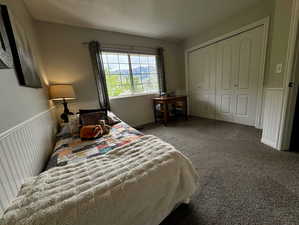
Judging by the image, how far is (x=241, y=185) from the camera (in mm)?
1304

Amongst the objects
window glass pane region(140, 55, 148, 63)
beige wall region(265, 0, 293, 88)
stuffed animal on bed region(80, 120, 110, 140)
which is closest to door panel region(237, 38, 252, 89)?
beige wall region(265, 0, 293, 88)

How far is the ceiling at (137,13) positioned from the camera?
78.2 inches

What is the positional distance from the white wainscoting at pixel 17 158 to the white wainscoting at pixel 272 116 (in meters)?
2.95

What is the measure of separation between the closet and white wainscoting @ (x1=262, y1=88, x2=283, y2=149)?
0.84 meters

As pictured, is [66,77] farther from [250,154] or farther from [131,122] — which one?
[250,154]

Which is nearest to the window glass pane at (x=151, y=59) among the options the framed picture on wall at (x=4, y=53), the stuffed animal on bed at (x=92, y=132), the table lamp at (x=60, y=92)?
the table lamp at (x=60, y=92)

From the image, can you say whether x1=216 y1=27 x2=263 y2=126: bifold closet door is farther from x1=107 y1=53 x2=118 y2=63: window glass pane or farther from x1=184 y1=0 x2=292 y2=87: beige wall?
x1=107 y1=53 x2=118 y2=63: window glass pane

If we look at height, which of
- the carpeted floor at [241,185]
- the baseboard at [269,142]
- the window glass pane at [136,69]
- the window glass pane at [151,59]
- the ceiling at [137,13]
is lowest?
the carpeted floor at [241,185]

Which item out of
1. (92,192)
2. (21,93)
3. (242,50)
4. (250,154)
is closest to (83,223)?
(92,192)

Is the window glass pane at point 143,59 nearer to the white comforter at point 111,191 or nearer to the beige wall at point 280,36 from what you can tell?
the beige wall at point 280,36

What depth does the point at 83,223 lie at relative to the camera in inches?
22.7

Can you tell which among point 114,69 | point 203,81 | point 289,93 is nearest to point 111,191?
point 289,93

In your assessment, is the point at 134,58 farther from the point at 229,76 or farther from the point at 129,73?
the point at 229,76

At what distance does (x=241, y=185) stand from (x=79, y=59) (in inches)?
135
